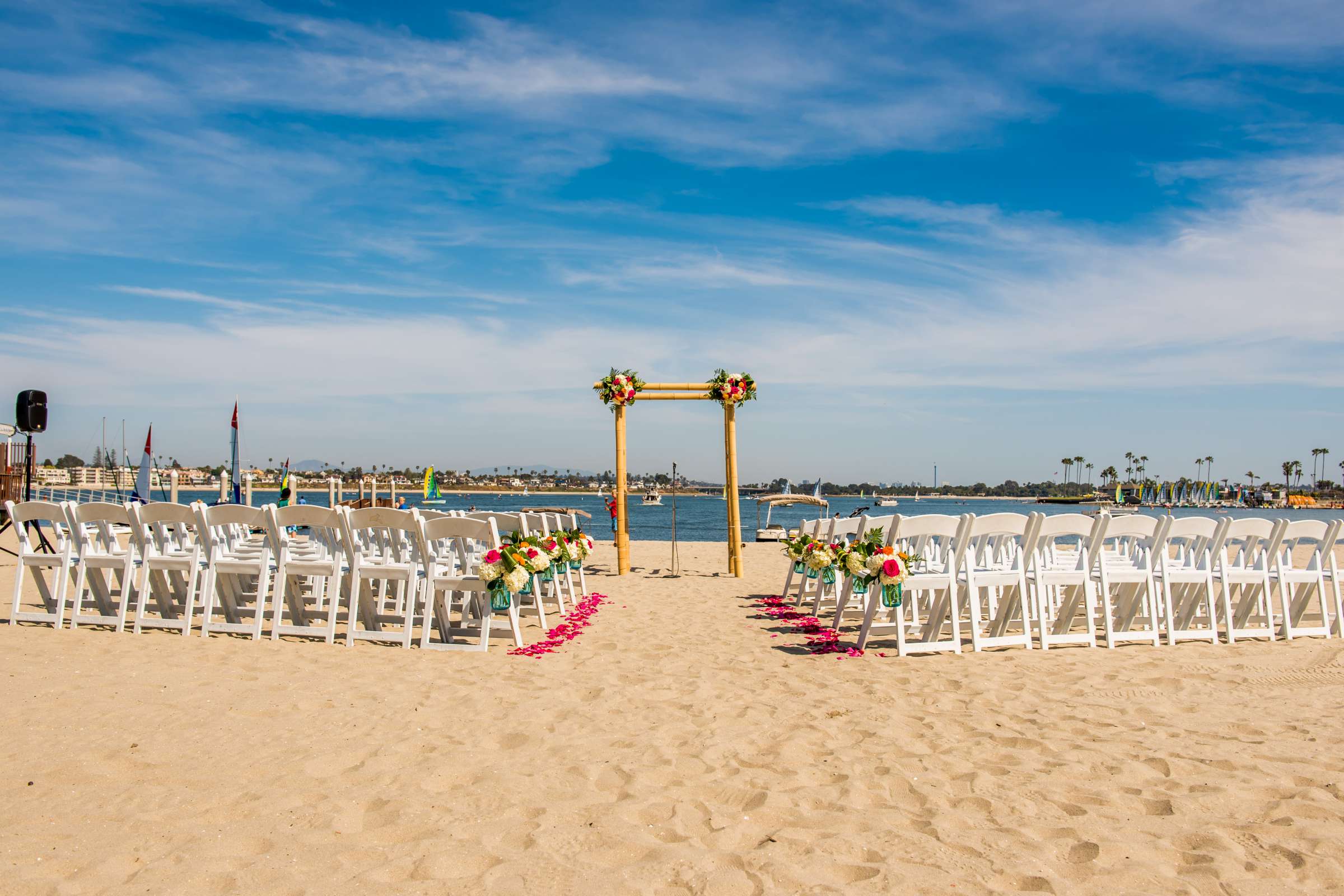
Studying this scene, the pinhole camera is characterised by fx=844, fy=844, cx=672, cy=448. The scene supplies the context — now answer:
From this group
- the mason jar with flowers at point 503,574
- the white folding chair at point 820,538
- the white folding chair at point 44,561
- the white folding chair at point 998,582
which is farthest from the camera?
the white folding chair at point 820,538

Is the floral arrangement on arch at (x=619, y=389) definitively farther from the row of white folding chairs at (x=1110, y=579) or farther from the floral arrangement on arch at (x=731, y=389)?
the row of white folding chairs at (x=1110, y=579)

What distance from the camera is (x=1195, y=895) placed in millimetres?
2656

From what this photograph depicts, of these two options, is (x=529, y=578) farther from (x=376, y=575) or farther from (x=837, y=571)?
(x=837, y=571)

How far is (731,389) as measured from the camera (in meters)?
13.6

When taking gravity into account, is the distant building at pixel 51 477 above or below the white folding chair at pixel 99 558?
above

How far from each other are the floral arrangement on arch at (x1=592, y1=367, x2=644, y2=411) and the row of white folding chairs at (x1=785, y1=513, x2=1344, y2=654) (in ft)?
21.0

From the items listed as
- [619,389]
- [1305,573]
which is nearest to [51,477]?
[619,389]

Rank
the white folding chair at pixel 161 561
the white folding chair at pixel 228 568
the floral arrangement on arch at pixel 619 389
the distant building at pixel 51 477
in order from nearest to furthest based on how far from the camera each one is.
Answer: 1. the white folding chair at pixel 228 568
2. the white folding chair at pixel 161 561
3. the floral arrangement on arch at pixel 619 389
4. the distant building at pixel 51 477

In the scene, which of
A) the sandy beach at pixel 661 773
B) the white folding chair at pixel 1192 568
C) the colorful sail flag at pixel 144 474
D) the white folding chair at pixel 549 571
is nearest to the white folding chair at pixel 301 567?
the sandy beach at pixel 661 773

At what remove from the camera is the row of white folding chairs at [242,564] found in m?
6.58

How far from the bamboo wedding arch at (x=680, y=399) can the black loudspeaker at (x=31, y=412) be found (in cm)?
765

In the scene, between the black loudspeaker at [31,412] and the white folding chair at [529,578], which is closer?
the white folding chair at [529,578]

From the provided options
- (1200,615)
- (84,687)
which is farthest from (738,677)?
(1200,615)

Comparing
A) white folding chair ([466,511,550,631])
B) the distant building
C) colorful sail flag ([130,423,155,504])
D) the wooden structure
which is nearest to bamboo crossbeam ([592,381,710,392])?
the wooden structure
